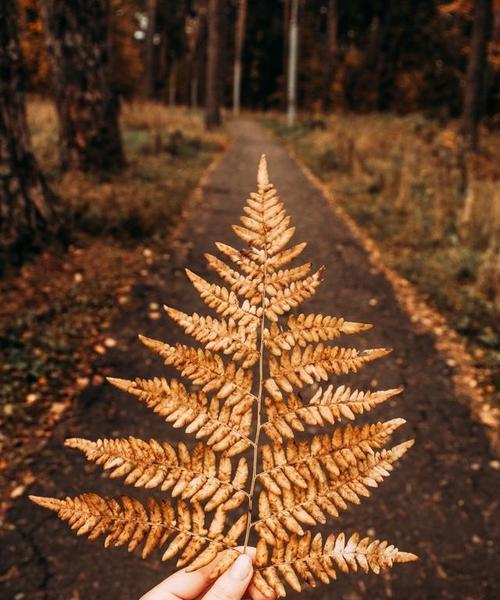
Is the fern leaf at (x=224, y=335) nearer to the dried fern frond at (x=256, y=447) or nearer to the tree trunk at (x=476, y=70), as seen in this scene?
the dried fern frond at (x=256, y=447)

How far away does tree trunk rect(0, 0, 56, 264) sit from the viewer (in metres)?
4.57

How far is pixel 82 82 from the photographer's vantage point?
746 cm

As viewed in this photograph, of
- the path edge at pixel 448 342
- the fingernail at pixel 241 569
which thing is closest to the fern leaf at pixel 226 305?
the fingernail at pixel 241 569

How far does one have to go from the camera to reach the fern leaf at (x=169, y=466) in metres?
0.94

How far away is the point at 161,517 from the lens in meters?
0.95

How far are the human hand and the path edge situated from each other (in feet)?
10.9

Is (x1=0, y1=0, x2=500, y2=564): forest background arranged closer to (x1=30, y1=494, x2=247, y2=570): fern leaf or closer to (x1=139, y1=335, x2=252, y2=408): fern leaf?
(x1=30, y1=494, x2=247, y2=570): fern leaf

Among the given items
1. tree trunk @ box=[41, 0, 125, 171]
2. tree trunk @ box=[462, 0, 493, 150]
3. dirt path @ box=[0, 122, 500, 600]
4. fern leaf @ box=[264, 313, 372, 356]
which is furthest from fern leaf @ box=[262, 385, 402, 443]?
tree trunk @ box=[462, 0, 493, 150]

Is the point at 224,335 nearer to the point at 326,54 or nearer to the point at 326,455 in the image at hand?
the point at 326,455

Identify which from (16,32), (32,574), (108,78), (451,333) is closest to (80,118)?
(108,78)

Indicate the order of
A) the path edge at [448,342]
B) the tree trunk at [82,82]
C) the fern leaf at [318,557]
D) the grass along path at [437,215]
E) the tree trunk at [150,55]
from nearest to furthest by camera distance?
the fern leaf at [318,557], the path edge at [448,342], the grass along path at [437,215], the tree trunk at [82,82], the tree trunk at [150,55]

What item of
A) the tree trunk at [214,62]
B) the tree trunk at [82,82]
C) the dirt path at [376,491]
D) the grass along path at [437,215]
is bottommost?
the dirt path at [376,491]

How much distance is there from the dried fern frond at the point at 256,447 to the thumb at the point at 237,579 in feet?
0.05

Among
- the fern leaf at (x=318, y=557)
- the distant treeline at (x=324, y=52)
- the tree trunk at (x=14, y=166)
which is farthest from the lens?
the distant treeline at (x=324, y=52)
